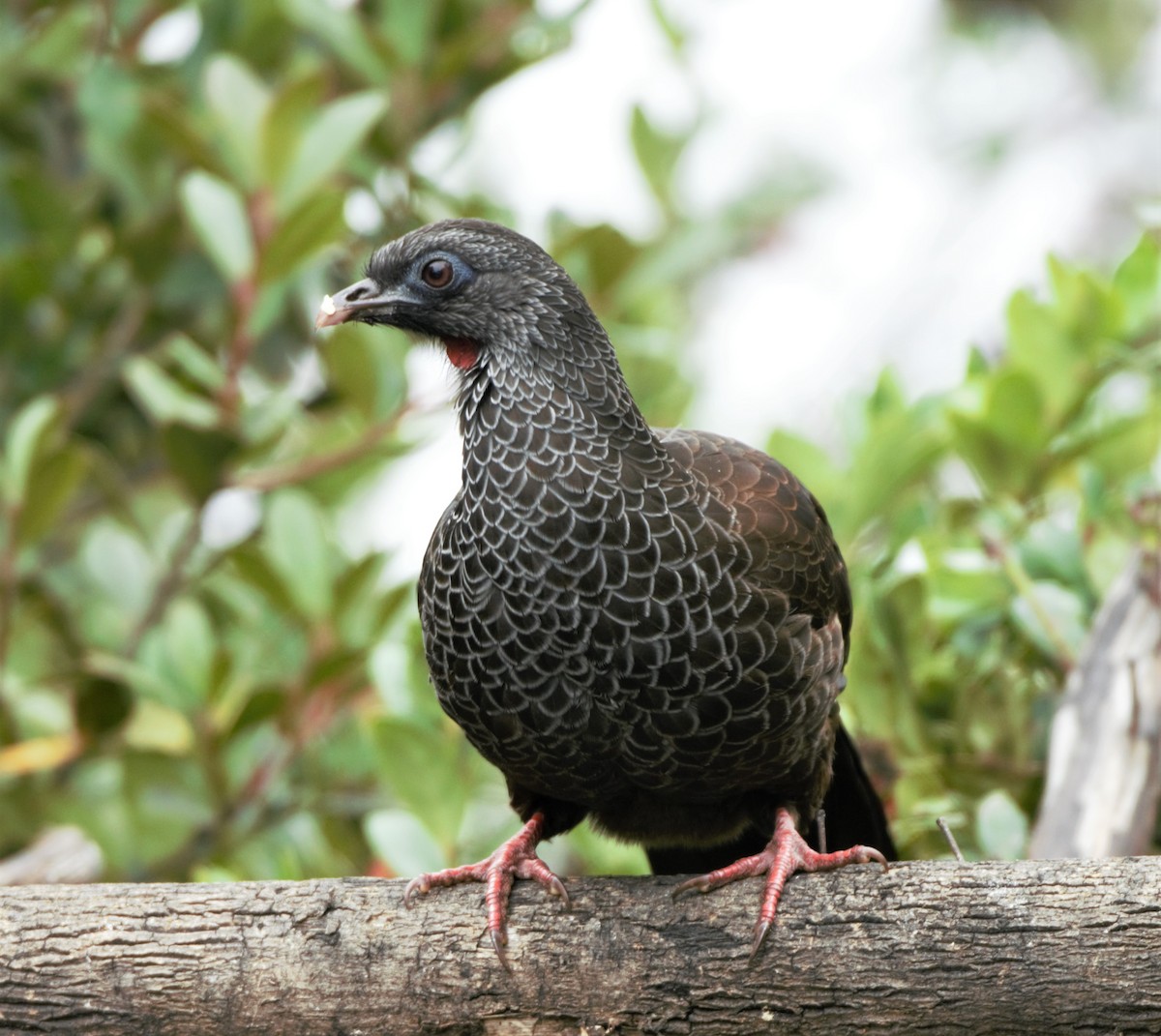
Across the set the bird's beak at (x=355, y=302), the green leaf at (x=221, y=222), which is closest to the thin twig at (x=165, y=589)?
the green leaf at (x=221, y=222)

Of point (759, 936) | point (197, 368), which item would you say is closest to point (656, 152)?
point (197, 368)

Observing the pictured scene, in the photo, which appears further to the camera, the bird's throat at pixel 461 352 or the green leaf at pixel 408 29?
the green leaf at pixel 408 29

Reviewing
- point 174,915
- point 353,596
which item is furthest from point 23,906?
point 353,596

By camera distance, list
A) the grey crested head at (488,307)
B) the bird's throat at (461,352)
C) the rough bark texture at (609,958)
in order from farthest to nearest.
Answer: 1. the bird's throat at (461,352)
2. the grey crested head at (488,307)
3. the rough bark texture at (609,958)

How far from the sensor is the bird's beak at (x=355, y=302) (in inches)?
119

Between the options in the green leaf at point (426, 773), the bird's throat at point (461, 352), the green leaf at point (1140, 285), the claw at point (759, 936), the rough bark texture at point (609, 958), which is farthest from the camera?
the green leaf at point (1140, 285)

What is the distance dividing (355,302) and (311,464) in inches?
50.0

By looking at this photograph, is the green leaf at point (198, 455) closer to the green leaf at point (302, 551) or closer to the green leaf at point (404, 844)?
the green leaf at point (302, 551)

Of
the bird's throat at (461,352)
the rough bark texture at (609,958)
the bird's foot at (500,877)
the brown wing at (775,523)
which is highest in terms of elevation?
the bird's throat at (461,352)

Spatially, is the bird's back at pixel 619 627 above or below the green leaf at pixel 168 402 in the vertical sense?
below

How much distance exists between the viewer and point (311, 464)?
4258 millimetres


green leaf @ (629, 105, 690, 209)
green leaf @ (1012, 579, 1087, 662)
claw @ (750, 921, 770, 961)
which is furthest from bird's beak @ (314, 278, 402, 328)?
green leaf @ (629, 105, 690, 209)

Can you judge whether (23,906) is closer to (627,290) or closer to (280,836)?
(280,836)

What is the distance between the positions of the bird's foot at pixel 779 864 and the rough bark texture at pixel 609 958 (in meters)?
0.03
